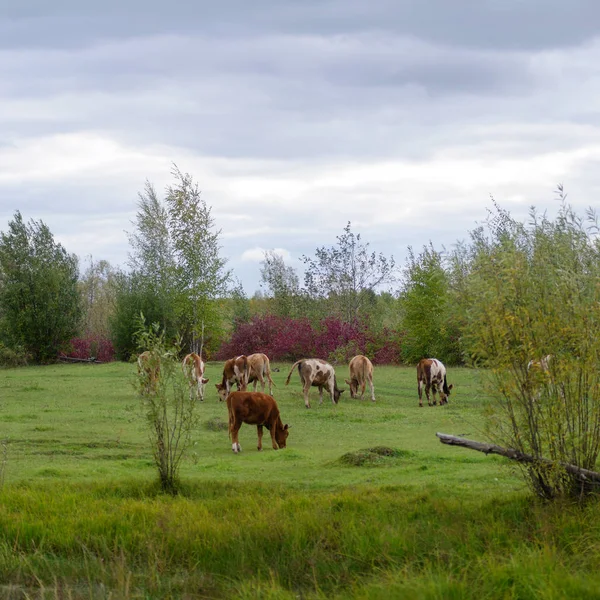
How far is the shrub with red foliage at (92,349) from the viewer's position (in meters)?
54.8

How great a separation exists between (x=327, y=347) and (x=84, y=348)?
18792mm

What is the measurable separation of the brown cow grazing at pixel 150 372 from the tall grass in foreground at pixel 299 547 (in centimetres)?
172

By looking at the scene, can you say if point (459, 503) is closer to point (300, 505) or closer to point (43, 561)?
point (300, 505)

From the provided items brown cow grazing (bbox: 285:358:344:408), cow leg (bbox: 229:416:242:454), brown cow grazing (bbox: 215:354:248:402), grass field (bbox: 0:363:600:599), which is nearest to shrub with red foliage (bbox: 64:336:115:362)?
brown cow grazing (bbox: 215:354:248:402)

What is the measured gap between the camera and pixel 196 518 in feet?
35.4

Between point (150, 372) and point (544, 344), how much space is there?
588cm

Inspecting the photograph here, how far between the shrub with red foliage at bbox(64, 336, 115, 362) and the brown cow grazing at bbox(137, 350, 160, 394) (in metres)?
42.2

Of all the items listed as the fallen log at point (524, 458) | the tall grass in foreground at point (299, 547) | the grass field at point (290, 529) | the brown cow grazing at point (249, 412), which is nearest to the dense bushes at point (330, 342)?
the brown cow grazing at point (249, 412)

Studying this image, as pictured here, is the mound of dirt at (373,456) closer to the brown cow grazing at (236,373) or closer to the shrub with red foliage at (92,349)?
the brown cow grazing at (236,373)

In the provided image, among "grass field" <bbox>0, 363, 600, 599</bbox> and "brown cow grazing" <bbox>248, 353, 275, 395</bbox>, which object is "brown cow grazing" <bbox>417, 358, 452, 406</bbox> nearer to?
"brown cow grazing" <bbox>248, 353, 275, 395</bbox>

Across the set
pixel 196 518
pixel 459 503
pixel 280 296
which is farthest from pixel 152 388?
pixel 280 296

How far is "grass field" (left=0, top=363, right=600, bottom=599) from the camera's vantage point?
27.7ft

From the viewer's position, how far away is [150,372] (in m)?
12.7

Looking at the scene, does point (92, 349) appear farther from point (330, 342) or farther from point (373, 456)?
point (373, 456)
